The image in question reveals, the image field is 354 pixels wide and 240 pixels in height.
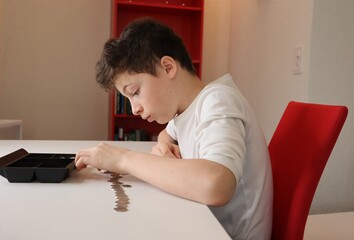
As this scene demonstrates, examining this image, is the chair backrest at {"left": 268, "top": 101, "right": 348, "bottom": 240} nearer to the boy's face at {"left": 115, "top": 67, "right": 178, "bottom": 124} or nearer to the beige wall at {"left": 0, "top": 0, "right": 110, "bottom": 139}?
the boy's face at {"left": 115, "top": 67, "right": 178, "bottom": 124}

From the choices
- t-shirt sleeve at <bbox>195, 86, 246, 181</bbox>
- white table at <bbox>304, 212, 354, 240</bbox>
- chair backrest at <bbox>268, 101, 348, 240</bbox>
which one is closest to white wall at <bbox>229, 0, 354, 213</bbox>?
white table at <bbox>304, 212, 354, 240</bbox>

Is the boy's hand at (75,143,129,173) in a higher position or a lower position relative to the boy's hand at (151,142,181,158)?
higher

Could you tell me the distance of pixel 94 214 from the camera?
59 cm

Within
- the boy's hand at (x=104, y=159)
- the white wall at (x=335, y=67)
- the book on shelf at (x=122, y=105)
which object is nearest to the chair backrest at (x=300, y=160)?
the boy's hand at (x=104, y=159)

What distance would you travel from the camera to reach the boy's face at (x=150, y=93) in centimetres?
90

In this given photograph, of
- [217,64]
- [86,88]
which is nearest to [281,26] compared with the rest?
[217,64]

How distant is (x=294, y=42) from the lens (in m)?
1.82

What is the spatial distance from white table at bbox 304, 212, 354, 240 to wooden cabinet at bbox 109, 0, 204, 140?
140 cm

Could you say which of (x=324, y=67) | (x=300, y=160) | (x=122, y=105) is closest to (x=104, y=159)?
(x=300, y=160)

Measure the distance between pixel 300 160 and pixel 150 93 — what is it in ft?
1.24

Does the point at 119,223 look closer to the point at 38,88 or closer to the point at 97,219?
the point at 97,219

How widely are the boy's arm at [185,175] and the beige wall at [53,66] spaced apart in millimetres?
2101

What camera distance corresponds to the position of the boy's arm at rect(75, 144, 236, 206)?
674 millimetres

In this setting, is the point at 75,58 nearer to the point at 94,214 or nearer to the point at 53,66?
the point at 53,66
